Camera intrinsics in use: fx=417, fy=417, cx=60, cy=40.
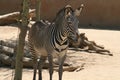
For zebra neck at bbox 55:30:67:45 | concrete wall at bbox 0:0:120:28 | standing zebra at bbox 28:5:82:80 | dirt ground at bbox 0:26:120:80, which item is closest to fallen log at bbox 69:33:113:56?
dirt ground at bbox 0:26:120:80

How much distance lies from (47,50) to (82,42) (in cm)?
612

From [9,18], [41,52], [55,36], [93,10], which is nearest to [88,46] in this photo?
[9,18]

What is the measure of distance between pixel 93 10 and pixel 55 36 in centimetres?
1465

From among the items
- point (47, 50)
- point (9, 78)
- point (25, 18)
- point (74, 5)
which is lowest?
point (9, 78)

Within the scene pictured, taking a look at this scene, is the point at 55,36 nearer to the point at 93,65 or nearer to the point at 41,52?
the point at 41,52

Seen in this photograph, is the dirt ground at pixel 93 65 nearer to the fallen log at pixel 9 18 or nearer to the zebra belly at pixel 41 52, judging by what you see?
the fallen log at pixel 9 18

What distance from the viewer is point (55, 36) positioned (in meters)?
8.80

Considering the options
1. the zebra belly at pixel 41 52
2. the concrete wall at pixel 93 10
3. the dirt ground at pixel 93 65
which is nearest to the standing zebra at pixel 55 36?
the zebra belly at pixel 41 52

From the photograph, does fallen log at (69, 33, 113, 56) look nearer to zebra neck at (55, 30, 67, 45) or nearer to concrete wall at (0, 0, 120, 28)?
zebra neck at (55, 30, 67, 45)

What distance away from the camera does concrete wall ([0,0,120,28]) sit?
22.9m

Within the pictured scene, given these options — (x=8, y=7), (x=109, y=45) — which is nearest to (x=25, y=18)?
(x=109, y=45)

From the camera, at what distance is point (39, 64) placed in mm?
9984

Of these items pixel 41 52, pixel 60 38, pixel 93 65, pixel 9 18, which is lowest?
pixel 93 65

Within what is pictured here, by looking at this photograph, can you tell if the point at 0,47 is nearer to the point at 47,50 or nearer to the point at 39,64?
the point at 39,64
